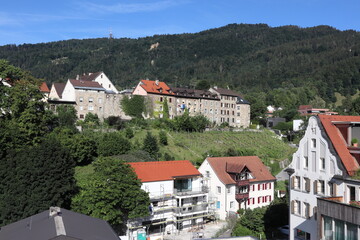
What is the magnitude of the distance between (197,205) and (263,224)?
26.5 ft

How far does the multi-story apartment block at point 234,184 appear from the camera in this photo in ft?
144

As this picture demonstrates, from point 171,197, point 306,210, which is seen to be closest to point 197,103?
point 171,197

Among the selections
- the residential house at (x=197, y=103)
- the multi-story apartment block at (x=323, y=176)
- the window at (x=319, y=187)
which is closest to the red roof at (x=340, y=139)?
the multi-story apartment block at (x=323, y=176)

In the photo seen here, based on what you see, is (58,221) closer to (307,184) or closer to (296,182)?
(307,184)

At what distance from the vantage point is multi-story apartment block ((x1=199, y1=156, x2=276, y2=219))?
4394 centimetres

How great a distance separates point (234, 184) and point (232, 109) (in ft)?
145

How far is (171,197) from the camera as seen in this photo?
130ft

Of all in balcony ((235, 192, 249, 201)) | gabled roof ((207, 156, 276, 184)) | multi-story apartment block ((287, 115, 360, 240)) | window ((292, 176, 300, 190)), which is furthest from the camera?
gabled roof ((207, 156, 276, 184))

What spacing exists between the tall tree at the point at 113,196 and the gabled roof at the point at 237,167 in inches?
486

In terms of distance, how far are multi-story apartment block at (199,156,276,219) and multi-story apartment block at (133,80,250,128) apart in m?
29.7

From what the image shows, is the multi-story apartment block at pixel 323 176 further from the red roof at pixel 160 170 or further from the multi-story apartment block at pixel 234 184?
the multi-story apartment block at pixel 234 184

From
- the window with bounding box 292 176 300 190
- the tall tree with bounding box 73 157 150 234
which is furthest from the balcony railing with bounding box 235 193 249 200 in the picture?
the window with bounding box 292 176 300 190

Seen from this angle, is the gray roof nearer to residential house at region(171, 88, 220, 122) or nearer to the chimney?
the chimney

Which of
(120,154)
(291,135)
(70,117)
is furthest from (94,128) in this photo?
(291,135)
